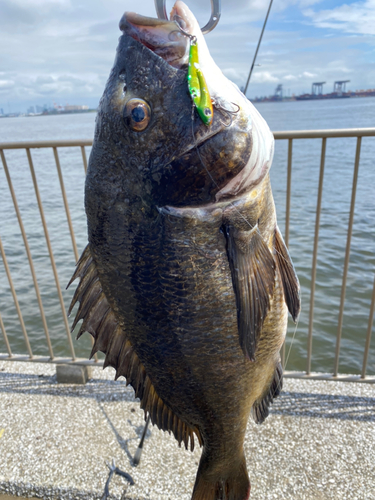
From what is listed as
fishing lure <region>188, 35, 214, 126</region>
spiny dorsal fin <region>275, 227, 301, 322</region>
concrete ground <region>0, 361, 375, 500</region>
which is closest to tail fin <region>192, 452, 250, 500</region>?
concrete ground <region>0, 361, 375, 500</region>

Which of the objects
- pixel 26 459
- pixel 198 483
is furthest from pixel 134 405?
pixel 198 483

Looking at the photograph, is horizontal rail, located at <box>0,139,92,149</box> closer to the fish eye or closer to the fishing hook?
the fish eye

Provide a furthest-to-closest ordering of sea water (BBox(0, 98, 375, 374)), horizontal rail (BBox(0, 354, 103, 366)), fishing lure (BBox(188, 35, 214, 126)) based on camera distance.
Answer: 1. sea water (BBox(0, 98, 375, 374))
2. horizontal rail (BBox(0, 354, 103, 366))
3. fishing lure (BBox(188, 35, 214, 126))

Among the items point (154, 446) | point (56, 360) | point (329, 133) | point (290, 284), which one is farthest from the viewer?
point (56, 360)

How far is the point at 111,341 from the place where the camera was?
162 centimetres

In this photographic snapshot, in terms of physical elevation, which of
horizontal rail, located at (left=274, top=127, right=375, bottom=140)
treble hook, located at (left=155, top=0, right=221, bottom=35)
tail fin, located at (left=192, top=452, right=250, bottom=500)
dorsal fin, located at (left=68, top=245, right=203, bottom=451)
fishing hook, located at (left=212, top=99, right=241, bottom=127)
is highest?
treble hook, located at (left=155, top=0, right=221, bottom=35)

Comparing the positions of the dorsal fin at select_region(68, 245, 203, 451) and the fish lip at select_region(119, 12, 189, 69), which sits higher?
the fish lip at select_region(119, 12, 189, 69)

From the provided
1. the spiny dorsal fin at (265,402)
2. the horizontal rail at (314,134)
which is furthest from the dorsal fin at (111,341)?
the horizontal rail at (314,134)

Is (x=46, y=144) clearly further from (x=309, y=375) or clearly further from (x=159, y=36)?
(x=309, y=375)

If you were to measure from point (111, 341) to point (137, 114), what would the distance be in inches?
38.5

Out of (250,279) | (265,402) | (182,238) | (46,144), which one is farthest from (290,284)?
(46,144)

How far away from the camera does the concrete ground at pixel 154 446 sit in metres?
2.09

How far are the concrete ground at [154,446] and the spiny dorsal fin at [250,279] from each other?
1229mm

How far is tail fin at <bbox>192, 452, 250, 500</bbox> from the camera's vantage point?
67.8 inches
